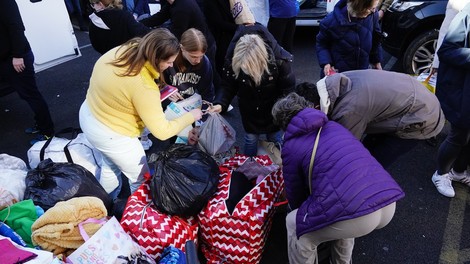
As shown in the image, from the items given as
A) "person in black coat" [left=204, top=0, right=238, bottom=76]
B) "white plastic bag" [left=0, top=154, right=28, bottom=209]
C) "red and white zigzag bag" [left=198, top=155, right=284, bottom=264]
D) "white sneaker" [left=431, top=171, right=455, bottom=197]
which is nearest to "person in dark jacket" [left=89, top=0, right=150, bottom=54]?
"person in black coat" [left=204, top=0, right=238, bottom=76]

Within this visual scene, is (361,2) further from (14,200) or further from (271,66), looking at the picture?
(14,200)

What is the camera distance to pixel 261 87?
8.82 feet

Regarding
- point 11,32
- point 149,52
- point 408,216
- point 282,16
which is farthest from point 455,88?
point 11,32

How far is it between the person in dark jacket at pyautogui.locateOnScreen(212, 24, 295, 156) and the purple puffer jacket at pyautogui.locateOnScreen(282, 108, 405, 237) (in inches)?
26.8

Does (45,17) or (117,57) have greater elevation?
(117,57)

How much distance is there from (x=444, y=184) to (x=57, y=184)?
2.98 m

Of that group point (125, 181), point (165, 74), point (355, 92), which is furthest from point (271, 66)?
point (125, 181)

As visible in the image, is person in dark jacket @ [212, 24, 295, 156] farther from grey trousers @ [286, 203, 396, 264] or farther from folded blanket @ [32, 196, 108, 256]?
folded blanket @ [32, 196, 108, 256]

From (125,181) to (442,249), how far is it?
2618 millimetres

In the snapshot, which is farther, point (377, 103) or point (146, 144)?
point (146, 144)

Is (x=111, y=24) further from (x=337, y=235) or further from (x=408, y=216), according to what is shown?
(x=408, y=216)

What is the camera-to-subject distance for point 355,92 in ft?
7.22

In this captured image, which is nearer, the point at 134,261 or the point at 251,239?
the point at 134,261

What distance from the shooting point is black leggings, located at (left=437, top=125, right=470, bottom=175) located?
2.84 m
